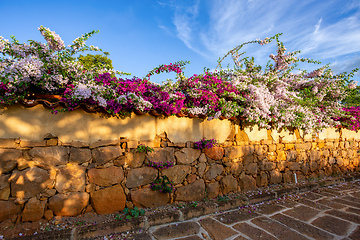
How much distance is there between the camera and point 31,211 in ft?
8.39

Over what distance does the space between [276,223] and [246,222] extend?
0.46 m

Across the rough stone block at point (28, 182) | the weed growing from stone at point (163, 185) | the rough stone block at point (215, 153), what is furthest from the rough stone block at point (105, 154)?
the rough stone block at point (215, 153)

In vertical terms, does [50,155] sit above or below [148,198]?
above

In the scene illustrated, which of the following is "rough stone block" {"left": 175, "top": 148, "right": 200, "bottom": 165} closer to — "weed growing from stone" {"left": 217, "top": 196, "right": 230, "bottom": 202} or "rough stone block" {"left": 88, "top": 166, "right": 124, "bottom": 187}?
"weed growing from stone" {"left": 217, "top": 196, "right": 230, "bottom": 202}

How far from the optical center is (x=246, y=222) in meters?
3.00

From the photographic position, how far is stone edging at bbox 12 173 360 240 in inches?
93.9

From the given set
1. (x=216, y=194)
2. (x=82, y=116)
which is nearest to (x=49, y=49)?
(x=82, y=116)

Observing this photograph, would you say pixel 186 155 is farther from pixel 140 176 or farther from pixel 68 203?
pixel 68 203

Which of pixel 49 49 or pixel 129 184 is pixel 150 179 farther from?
pixel 49 49

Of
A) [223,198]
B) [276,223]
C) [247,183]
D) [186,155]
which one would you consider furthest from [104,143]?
[247,183]

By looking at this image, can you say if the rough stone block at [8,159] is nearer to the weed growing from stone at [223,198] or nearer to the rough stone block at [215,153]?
the rough stone block at [215,153]

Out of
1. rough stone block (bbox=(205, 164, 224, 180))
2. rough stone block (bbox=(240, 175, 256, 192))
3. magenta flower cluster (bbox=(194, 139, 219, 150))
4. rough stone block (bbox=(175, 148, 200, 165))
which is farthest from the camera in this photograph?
rough stone block (bbox=(240, 175, 256, 192))

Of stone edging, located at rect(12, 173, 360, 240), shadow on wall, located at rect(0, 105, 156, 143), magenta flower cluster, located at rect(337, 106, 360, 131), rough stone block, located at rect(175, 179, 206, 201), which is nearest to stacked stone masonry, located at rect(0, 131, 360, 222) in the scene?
rough stone block, located at rect(175, 179, 206, 201)

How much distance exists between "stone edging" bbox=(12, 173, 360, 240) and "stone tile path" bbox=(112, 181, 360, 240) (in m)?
0.09
